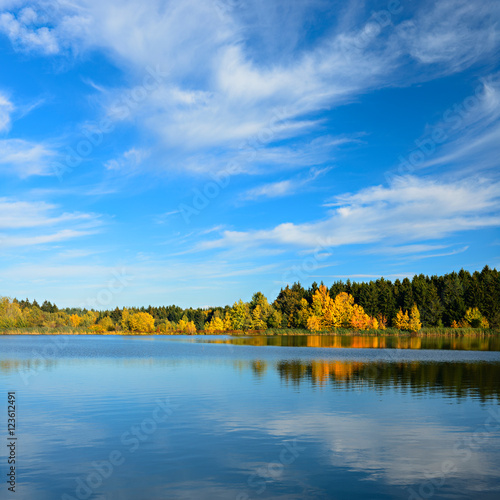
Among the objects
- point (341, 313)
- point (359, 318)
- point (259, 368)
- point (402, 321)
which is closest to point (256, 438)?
point (259, 368)

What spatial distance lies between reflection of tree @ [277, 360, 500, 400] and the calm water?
19.5 inches

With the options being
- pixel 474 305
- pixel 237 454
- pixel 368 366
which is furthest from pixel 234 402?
pixel 474 305

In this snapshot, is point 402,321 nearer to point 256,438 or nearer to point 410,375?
point 410,375

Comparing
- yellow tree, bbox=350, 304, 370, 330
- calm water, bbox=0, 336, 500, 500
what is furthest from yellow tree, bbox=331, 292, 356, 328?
calm water, bbox=0, 336, 500, 500

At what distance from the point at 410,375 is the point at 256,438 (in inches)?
1189

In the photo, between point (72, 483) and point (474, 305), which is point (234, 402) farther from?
point (474, 305)

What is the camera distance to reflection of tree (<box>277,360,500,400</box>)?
125 feet

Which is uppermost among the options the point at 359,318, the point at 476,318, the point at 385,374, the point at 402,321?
the point at 476,318

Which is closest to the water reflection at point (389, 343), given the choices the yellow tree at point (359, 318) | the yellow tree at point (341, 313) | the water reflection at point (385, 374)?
the water reflection at point (385, 374)

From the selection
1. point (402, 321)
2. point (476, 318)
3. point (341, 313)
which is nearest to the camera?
point (476, 318)

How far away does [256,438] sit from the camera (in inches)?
879

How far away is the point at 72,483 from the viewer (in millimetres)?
16344

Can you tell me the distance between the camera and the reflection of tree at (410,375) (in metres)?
38.1

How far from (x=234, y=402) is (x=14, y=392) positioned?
1828 centimetres
